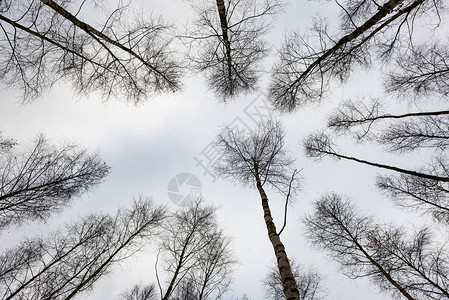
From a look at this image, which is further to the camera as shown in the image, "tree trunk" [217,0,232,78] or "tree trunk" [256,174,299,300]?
"tree trunk" [217,0,232,78]

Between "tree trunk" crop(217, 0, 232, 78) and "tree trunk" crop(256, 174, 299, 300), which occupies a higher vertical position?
"tree trunk" crop(217, 0, 232, 78)

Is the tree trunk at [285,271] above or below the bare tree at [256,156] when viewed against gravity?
below

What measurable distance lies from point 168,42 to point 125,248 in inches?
270

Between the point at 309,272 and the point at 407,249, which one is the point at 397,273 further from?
the point at 309,272

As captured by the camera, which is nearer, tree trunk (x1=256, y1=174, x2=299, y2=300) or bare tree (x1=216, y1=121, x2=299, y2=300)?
tree trunk (x1=256, y1=174, x2=299, y2=300)

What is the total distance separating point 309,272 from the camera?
10242mm

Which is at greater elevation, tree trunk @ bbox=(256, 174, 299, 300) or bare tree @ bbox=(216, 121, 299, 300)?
bare tree @ bbox=(216, 121, 299, 300)

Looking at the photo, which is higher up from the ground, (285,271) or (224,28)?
(224,28)

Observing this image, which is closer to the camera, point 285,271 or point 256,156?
point 285,271

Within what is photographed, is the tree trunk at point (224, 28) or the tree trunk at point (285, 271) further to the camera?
the tree trunk at point (224, 28)

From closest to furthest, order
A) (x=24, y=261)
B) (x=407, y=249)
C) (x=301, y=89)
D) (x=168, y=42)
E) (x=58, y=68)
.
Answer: (x=58, y=68) < (x=168, y=42) < (x=301, y=89) < (x=24, y=261) < (x=407, y=249)

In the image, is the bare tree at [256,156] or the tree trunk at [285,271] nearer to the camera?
the tree trunk at [285,271]

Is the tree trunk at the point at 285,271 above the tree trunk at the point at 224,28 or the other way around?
the other way around

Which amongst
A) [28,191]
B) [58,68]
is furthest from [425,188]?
[28,191]
